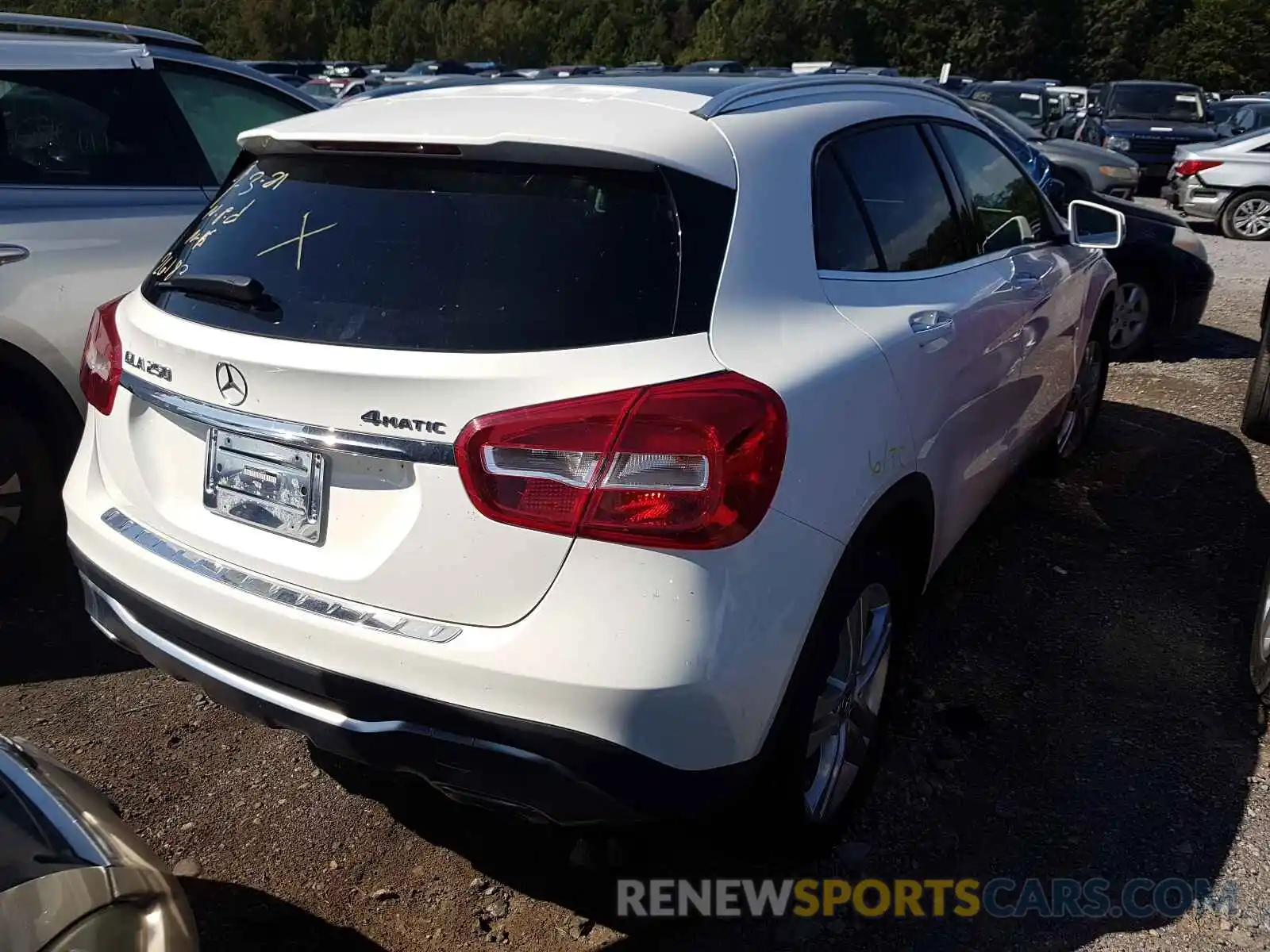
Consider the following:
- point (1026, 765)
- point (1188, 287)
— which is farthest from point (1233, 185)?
point (1026, 765)

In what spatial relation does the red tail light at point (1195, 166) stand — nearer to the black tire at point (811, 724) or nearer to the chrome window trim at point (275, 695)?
the black tire at point (811, 724)

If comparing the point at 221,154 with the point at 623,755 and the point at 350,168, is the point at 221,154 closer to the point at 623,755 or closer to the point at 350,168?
the point at 350,168

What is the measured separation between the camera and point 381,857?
8.73ft

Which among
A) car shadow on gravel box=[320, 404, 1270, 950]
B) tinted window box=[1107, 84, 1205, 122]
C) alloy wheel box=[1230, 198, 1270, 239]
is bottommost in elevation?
alloy wheel box=[1230, 198, 1270, 239]

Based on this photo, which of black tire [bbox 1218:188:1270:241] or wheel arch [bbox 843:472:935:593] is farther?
black tire [bbox 1218:188:1270:241]

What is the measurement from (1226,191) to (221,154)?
12.5 m

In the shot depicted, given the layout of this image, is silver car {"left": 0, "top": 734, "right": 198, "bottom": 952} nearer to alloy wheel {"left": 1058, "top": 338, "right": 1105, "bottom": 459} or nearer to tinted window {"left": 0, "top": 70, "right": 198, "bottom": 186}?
tinted window {"left": 0, "top": 70, "right": 198, "bottom": 186}

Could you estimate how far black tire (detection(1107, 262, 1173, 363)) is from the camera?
707 cm

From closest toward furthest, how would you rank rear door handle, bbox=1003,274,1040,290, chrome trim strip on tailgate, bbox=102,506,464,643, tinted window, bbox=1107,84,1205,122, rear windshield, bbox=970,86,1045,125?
chrome trim strip on tailgate, bbox=102,506,464,643 → rear door handle, bbox=1003,274,1040,290 → rear windshield, bbox=970,86,1045,125 → tinted window, bbox=1107,84,1205,122

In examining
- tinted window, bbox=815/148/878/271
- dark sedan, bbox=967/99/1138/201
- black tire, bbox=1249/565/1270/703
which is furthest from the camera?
dark sedan, bbox=967/99/1138/201

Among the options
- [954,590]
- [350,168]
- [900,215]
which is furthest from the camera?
[954,590]

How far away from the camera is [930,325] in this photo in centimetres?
273

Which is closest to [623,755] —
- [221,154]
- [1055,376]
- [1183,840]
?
[1183,840]

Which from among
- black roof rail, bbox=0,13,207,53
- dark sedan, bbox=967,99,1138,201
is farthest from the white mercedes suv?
dark sedan, bbox=967,99,1138,201
